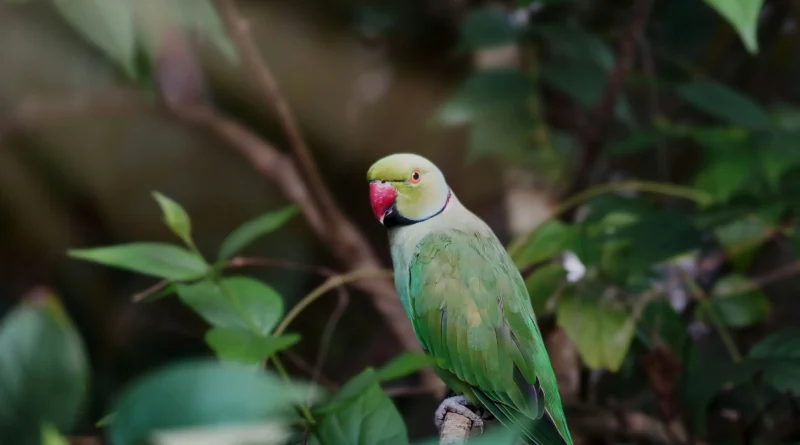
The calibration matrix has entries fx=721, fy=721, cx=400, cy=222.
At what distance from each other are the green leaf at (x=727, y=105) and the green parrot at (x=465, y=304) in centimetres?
50

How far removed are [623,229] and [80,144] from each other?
1523 mm

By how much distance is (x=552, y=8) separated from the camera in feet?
3.67

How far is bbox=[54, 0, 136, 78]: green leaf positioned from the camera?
464 millimetres

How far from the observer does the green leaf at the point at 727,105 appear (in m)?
0.88

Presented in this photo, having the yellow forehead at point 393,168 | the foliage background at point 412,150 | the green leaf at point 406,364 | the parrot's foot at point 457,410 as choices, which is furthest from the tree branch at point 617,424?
the green leaf at point 406,364

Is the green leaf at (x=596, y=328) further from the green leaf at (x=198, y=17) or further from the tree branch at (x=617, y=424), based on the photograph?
the green leaf at (x=198, y=17)

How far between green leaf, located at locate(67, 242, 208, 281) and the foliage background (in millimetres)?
16

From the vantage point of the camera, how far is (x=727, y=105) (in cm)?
89

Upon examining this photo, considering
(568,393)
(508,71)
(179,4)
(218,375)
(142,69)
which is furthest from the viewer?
(508,71)

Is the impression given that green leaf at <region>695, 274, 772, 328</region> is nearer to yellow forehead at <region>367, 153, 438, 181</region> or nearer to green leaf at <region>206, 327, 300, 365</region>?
yellow forehead at <region>367, 153, 438, 181</region>

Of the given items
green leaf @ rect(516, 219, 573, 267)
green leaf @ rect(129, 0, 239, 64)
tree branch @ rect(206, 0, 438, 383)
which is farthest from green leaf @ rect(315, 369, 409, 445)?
tree branch @ rect(206, 0, 438, 383)

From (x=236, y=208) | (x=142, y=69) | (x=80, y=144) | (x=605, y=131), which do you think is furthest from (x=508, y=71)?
(x=80, y=144)

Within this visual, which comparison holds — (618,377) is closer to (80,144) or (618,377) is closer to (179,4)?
(179,4)

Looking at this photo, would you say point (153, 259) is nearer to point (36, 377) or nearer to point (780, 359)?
point (36, 377)
